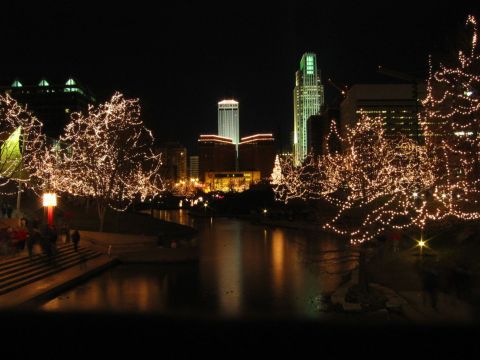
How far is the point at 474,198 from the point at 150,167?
41132mm

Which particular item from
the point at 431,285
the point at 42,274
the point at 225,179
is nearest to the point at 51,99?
the point at 225,179

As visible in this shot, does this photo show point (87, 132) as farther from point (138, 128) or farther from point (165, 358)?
point (165, 358)

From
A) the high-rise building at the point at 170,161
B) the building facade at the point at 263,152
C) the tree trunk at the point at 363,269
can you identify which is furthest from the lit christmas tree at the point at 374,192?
Answer: the building facade at the point at 263,152

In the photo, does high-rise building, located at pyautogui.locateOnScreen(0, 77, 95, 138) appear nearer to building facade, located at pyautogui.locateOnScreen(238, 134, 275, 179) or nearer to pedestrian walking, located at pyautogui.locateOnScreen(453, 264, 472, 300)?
building facade, located at pyautogui.locateOnScreen(238, 134, 275, 179)

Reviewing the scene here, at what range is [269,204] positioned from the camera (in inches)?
3514

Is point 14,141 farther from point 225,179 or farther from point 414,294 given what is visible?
point 225,179

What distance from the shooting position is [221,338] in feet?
26.9

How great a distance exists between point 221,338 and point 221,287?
13.4 m

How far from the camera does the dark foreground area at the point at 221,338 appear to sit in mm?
7707

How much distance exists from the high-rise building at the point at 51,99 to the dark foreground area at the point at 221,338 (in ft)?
388

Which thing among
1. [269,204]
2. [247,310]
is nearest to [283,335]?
[247,310]

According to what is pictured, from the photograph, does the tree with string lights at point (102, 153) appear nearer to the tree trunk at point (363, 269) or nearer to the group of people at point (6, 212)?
the group of people at point (6, 212)

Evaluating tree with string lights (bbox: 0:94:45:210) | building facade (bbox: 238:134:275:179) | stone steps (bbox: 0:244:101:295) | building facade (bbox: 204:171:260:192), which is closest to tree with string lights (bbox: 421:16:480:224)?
stone steps (bbox: 0:244:101:295)

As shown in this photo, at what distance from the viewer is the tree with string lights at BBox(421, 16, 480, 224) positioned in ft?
64.6
